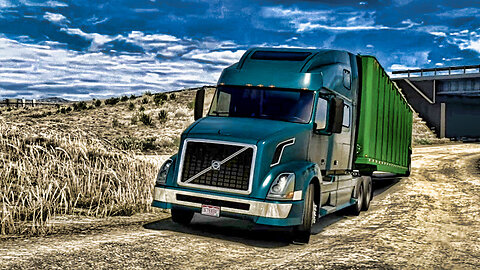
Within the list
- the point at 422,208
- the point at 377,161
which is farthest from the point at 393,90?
the point at 422,208

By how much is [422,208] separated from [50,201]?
916 centimetres

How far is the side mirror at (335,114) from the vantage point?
9.31 metres

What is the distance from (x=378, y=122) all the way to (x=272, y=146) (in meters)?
6.38

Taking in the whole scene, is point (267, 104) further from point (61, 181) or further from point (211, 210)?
point (61, 181)

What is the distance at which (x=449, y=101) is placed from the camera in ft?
182

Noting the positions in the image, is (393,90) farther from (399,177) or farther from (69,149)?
(69,149)

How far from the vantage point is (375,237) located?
936 cm

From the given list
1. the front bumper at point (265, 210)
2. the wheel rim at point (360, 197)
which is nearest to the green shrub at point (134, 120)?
the wheel rim at point (360, 197)

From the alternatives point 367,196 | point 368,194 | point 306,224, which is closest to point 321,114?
point 306,224

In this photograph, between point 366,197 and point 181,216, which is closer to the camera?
point 181,216

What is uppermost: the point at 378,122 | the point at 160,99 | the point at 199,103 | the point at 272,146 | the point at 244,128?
the point at 160,99

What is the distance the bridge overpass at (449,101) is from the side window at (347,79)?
4531 cm

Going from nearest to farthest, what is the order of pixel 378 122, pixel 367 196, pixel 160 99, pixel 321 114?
pixel 321 114 < pixel 367 196 < pixel 378 122 < pixel 160 99

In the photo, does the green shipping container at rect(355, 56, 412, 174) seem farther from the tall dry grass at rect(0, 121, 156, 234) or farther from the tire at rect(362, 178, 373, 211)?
the tall dry grass at rect(0, 121, 156, 234)
